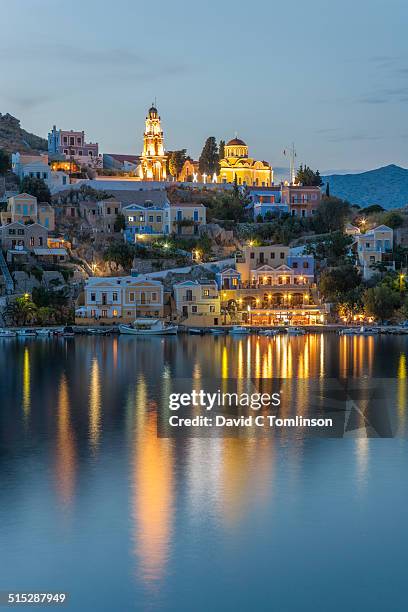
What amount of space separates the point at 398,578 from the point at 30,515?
623 cm

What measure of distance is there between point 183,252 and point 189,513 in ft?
128

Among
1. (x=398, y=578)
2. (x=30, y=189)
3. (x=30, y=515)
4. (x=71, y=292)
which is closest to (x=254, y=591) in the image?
(x=398, y=578)

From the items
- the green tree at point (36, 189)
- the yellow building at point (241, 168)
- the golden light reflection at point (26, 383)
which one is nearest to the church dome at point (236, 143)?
the yellow building at point (241, 168)

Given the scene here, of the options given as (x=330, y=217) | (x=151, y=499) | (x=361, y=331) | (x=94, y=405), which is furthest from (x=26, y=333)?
(x=151, y=499)

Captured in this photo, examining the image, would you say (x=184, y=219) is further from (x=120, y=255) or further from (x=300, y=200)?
(x=300, y=200)

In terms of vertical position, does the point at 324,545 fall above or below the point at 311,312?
below

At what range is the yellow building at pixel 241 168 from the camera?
7150 centimetres

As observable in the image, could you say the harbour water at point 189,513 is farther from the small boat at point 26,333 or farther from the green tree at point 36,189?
the green tree at point 36,189

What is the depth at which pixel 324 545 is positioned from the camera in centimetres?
1680

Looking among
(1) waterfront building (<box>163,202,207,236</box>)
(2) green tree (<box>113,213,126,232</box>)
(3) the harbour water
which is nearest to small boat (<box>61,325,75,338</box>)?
(2) green tree (<box>113,213,126,232</box>)

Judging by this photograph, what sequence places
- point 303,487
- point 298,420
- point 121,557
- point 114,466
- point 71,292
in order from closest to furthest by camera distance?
point 121,557 < point 303,487 < point 114,466 < point 298,420 < point 71,292

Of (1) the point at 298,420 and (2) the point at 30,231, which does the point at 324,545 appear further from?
(2) the point at 30,231

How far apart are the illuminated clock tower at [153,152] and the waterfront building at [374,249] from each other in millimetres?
16329

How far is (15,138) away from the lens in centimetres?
7994
